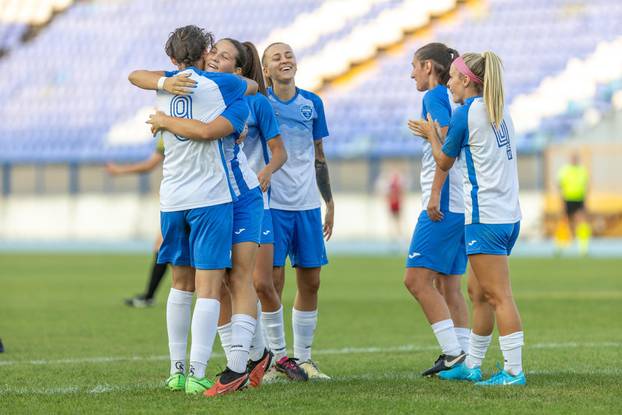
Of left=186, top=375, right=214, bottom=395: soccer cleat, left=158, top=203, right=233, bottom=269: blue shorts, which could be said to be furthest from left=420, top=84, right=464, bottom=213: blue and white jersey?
left=186, top=375, right=214, bottom=395: soccer cleat

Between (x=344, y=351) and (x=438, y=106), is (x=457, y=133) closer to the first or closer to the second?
(x=438, y=106)

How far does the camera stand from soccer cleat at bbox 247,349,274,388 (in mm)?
6734

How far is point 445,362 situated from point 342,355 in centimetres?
170

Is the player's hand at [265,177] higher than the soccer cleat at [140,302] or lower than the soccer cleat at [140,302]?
higher

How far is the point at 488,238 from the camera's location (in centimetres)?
639

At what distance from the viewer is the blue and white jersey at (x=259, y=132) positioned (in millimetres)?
6863

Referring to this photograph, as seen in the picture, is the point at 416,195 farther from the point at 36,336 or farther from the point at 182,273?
the point at 182,273

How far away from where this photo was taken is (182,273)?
648 cm

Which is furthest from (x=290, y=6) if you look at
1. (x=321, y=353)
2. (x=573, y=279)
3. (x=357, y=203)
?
(x=321, y=353)

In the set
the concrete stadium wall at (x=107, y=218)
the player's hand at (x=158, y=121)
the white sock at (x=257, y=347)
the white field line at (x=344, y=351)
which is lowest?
the concrete stadium wall at (x=107, y=218)

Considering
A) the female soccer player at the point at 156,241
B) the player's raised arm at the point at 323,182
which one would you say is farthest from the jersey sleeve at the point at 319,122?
the female soccer player at the point at 156,241

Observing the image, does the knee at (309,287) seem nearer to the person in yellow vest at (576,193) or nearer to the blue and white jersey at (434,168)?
the blue and white jersey at (434,168)

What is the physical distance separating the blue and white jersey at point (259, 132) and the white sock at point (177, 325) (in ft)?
3.13

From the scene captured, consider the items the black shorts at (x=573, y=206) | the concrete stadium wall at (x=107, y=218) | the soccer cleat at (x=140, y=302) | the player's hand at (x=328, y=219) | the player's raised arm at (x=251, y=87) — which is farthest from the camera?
the concrete stadium wall at (x=107, y=218)
